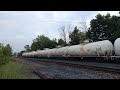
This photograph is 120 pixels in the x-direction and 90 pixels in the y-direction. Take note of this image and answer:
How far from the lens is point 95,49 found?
30234mm

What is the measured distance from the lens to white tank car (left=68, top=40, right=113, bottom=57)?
91.1 feet

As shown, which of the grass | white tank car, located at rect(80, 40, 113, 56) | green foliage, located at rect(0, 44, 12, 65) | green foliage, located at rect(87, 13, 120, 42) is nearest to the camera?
the grass

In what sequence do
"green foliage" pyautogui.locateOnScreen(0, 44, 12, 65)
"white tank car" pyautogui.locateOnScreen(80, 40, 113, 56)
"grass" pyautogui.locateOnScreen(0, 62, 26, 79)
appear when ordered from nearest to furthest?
"grass" pyautogui.locateOnScreen(0, 62, 26, 79)
"green foliage" pyautogui.locateOnScreen(0, 44, 12, 65)
"white tank car" pyautogui.locateOnScreen(80, 40, 113, 56)

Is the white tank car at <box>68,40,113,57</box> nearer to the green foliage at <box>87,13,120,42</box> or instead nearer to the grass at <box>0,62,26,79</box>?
the grass at <box>0,62,26,79</box>

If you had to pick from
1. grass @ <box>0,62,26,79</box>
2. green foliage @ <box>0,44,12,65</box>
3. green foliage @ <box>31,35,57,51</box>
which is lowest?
grass @ <box>0,62,26,79</box>

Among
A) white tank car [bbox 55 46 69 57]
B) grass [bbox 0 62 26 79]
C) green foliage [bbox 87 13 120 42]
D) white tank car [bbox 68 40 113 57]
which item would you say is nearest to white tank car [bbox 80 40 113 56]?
white tank car [bbox 68 40 113 57]

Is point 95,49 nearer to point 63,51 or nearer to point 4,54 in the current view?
point 4,54

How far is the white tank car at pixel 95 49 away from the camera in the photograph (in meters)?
27.8

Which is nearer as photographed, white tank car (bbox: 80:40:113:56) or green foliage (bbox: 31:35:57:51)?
white tank car (bbox: 80:40:113:56)

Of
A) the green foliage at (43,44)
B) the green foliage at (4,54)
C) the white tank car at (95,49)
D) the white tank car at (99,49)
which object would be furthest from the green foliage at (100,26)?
the green foliage at (4,54)
